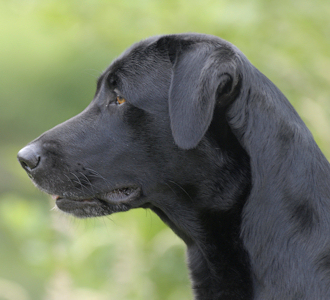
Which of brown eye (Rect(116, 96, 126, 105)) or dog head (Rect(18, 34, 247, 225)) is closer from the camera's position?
dog head (Rect(18, 34, 247, 225))

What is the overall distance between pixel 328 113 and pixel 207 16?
49.7 inches

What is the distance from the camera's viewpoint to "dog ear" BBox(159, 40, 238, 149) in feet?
6.26

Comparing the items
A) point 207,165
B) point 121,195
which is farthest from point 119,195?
point 207,165

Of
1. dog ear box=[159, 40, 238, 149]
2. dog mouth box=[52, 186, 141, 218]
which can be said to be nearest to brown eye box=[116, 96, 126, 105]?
dog ear box=[159, 40, 238, 149]

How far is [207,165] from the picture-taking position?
2113mm

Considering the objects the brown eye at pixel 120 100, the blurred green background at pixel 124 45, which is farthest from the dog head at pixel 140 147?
the blurred green background at pixel 124 45

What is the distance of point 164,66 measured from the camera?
7.19ft

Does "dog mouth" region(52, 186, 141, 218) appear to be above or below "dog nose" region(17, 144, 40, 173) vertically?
below

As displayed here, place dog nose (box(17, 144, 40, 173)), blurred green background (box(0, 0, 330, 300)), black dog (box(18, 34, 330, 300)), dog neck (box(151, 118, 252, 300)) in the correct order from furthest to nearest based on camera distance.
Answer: blurred green background (box(0, 0, 330, 300))
dog nose (box(17, 144, 40, 173))
dog neck (box(151, 118, 252, 300))
black dog (box(18, 34, 330, 300))

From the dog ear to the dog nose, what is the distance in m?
0.69

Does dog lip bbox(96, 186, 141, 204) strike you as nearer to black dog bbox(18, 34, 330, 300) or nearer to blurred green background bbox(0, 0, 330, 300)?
black dog bbox(18, 34, 330, 300)

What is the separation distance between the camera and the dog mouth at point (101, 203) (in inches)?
86.4

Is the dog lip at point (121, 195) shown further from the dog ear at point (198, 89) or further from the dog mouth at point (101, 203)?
the dog ear at point (198, 89)

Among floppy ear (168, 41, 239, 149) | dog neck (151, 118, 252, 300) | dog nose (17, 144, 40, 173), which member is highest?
floppy ear (168, 41, 239, 149)
